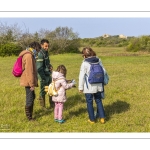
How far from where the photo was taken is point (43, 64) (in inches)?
242

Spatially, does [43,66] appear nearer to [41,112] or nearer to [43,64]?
[43,64]

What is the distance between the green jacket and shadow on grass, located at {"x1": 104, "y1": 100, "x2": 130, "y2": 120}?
1846 millimetres

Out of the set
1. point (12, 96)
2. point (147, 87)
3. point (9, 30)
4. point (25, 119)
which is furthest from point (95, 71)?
point (9, 30)

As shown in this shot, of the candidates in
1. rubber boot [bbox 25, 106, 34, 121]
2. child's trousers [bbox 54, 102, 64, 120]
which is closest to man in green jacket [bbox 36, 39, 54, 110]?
rubber boot [bbox 25, 106, 34, 121]

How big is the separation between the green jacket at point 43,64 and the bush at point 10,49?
24887 mm

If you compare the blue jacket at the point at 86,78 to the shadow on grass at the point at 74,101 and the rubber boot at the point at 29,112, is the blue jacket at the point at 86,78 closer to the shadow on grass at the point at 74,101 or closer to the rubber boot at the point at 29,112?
the rubber boot at the point at 29,112

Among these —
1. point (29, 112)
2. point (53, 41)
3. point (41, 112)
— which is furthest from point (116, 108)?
point (53, 41)

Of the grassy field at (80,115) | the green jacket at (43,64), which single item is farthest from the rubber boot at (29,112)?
the green jacket at (43,64)

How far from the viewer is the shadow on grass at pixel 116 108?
5959 millimetres

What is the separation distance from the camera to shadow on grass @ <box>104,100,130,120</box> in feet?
19.6

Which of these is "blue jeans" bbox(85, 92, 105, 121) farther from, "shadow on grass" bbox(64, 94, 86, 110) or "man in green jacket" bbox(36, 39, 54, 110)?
"man in green jacket" bbox(36, 39, 54, 110)

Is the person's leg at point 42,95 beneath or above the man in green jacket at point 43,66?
beneath
